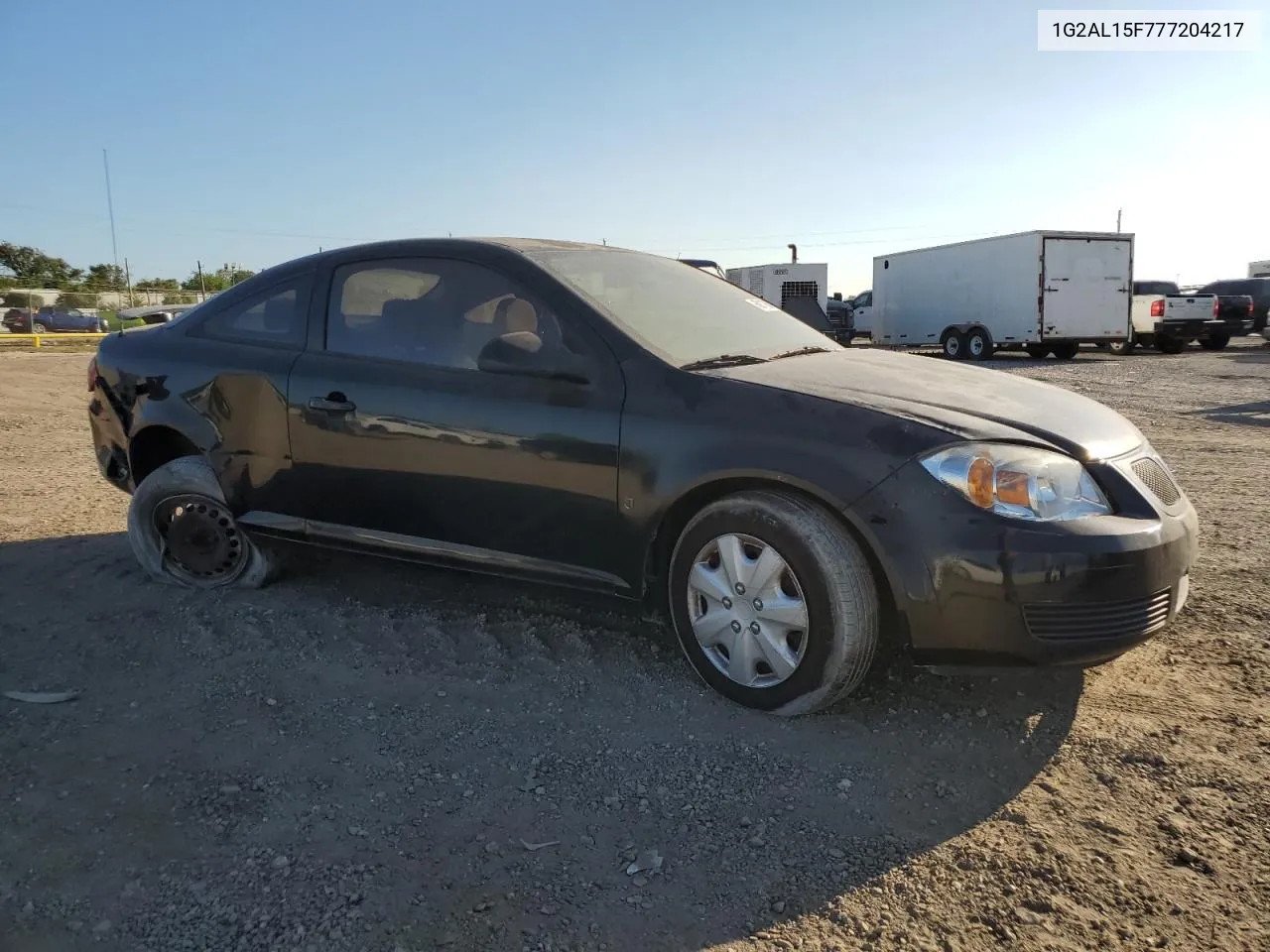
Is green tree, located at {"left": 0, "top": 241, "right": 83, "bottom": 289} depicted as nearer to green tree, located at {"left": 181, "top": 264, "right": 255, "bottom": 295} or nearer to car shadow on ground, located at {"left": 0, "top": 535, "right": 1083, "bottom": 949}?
green tree, located at {"left": 181, "top": 264, "right": 255, "bottom": 295}

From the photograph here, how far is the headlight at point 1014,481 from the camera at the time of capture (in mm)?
2652

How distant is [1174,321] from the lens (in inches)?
853

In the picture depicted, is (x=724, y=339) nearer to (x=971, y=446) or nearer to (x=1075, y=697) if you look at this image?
(x=971, y=446)

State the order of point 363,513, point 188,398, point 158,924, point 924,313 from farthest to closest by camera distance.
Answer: point 924,313 → point 188,398 → point 363,513 → point 158,924

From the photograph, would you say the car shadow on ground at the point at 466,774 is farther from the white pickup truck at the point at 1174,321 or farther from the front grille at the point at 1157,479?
the white pickup truck at the point at 1174,321

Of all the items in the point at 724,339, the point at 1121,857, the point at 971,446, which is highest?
the point at 724,339

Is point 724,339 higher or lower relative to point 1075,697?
higher

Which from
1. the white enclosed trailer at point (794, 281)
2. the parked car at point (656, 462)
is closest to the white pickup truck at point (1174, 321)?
the white enclosed trailer at point (794, 281)

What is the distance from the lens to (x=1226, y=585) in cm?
416

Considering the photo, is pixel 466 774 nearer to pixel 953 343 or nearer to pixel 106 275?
pixel 953 343

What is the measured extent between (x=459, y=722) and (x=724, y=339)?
1765 millimetres

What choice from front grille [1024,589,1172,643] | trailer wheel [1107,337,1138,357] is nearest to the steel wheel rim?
front grille [1024,589,1172,643]

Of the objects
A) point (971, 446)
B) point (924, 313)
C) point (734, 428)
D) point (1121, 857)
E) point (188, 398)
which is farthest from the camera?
point (924, 313)

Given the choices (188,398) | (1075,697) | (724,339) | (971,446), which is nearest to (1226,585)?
(1075,697)
